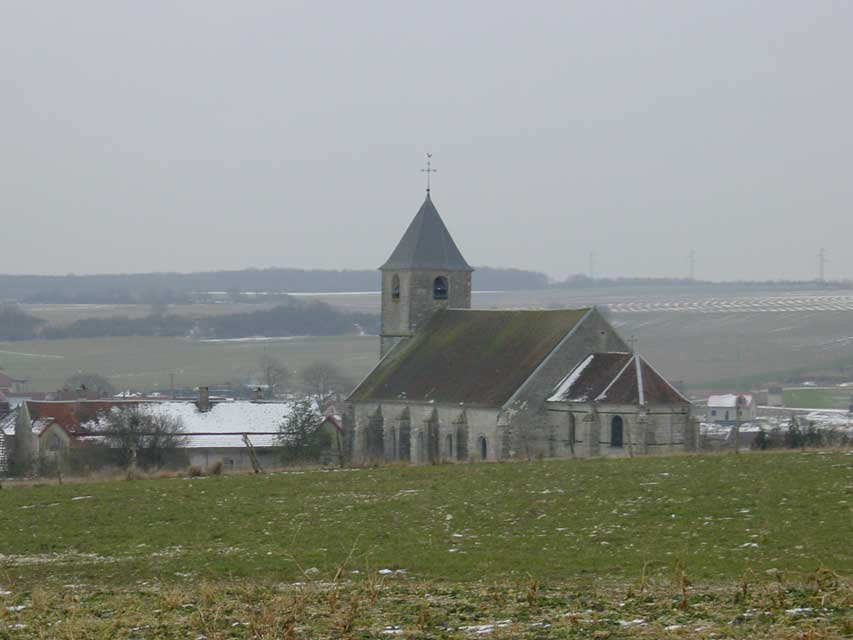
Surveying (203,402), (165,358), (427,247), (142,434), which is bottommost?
(142,434)

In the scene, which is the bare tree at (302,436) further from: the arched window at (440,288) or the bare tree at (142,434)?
the arched window at (440,288)

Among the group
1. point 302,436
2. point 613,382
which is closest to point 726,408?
point 302,436

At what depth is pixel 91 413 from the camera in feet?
217

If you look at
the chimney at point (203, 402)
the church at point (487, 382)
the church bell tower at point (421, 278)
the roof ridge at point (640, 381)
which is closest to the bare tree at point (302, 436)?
the church at point (487, 382)

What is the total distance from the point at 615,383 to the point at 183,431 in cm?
2225

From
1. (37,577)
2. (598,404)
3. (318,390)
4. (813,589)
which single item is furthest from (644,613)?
(318,390)

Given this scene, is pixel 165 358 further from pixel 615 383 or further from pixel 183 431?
pixel 615 383

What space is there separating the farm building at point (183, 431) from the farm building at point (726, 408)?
35.9m

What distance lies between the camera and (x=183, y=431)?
211ft

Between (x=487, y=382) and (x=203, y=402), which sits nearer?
(x=487, y=382)

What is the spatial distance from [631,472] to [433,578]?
10.8 meters

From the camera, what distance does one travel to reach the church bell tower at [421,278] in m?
59.9

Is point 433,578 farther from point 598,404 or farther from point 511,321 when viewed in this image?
point 511,321

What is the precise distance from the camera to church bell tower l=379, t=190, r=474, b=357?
2359 inches
